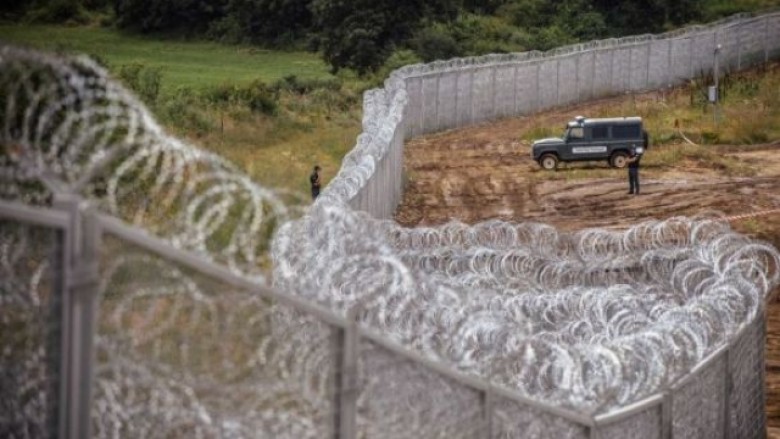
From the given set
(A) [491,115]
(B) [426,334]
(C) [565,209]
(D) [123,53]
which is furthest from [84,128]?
(D) [123,53]

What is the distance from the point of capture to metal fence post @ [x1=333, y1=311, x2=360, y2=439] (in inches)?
211

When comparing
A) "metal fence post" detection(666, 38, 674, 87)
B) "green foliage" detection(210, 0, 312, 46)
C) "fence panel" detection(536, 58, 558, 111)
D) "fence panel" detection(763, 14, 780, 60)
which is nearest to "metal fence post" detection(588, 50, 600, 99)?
"fence panel" detection(536, 58, 558, 111)

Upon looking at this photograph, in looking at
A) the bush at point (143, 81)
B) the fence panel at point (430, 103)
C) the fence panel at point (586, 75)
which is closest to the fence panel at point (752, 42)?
the fence panel at point (586, 75)

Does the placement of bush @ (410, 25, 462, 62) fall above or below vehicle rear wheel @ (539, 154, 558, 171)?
above

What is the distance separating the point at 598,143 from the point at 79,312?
35056mm

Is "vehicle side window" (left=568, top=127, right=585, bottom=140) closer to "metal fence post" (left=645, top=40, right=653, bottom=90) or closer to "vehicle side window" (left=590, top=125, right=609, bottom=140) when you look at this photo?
"vehicle side window" (left=590, top=125, right=609, bottom=140)

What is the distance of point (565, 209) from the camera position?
113 ft

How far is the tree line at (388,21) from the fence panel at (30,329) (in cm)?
4945

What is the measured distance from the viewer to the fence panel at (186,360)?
Answer: 4.66m

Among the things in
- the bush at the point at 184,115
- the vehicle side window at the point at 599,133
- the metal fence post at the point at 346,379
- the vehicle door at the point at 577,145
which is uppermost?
the metal fence post at the point at 346,379

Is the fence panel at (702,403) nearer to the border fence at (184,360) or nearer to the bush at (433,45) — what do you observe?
the border fence at (184,360)

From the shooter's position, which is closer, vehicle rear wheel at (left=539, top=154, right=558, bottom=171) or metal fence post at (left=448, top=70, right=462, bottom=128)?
vehicle rear wheel at (left=539, top=154, right=558, bottom=171)

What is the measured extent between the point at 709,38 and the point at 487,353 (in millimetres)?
51086

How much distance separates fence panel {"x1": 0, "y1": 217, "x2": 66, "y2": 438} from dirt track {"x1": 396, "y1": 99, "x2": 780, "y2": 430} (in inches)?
1042
